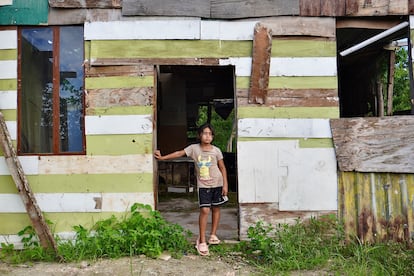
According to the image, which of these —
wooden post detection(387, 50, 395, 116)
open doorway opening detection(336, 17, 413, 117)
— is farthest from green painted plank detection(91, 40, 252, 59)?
wooden post detection(387, 50, 395, 116)

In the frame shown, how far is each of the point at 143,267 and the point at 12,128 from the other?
2306 millimetres

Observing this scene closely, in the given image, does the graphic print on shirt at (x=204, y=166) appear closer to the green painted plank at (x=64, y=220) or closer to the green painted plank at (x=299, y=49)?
the green painted plank at (x=64, y=220)

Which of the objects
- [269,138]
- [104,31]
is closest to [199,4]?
[104,31]

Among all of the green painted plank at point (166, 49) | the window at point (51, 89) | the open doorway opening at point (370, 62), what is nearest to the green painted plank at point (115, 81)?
the window at point (51, 89)

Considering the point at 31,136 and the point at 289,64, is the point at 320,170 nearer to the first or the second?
the point at 289,64

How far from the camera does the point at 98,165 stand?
13.8ft

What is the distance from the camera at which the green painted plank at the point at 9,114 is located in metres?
4.26

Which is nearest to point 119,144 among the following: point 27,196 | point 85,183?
point 85,183

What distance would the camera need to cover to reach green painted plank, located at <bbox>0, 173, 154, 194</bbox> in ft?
13.7

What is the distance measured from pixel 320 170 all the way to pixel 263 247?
1.14 meters

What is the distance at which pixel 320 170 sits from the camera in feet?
13.7

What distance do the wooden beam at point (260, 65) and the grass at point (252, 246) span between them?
1503mm

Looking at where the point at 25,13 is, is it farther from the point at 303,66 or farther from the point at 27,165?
the point at 303,66

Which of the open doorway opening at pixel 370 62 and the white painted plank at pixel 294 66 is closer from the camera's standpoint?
the white painted plank at pixel 294 66
